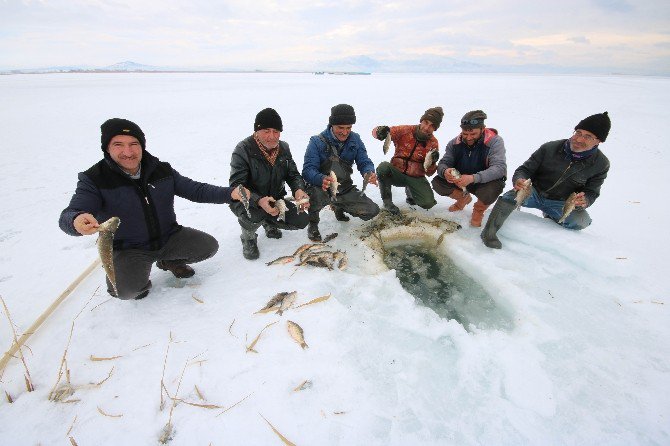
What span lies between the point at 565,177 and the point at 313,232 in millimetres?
3453

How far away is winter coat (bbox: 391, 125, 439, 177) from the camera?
4867mm

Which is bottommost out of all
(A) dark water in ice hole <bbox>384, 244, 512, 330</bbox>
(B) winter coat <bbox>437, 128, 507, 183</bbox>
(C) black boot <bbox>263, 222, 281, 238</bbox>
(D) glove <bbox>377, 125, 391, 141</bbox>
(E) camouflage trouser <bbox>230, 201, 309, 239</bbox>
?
(A) dark water in ice hole <bbox>384, 244, 512, 330</bbox>

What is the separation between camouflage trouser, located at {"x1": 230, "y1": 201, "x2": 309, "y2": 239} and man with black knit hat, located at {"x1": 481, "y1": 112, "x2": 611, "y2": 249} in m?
2.53

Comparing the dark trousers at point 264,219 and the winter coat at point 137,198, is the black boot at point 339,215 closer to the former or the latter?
the dark trousers at point 264,219

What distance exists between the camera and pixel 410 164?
16.5ft

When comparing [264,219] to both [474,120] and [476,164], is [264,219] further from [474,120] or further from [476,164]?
[476,164]

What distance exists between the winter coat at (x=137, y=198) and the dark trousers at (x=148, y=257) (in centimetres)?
8

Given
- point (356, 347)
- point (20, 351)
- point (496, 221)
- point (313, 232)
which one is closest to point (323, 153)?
point (313, 232)

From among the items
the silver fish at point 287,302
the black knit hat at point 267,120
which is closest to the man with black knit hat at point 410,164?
the black knit hat at point 267,120

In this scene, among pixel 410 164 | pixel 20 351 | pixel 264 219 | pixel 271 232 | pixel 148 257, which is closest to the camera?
pixel 20 351

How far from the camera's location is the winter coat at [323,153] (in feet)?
14.2

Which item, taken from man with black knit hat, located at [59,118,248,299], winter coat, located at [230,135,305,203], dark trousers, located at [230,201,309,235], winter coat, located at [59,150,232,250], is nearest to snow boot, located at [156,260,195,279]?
man with black knit hat, located at [59,118,248,299]

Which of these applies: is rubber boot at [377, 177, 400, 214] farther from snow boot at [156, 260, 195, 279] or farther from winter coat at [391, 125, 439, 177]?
snow boot at [156, 260, 195, 279]

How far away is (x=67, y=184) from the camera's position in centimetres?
650
